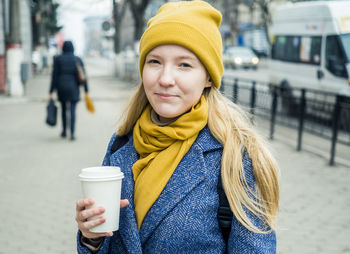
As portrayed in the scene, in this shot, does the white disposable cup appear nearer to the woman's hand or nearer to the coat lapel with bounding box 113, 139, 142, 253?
the woman's hand

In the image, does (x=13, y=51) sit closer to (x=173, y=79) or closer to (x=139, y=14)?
(x=139, y=14)

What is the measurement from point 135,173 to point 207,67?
0.45 m

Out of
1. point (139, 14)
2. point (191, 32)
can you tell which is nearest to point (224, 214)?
point (191, 32)

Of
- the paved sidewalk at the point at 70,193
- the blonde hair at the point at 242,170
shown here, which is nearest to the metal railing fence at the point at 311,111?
the paved sidewalk at the point at 70,193

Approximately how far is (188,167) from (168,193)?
0.11m

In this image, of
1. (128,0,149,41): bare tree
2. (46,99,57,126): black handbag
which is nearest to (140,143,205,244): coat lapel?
(46,99,57,126): black handbag

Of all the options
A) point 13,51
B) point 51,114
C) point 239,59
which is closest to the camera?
point 51,114

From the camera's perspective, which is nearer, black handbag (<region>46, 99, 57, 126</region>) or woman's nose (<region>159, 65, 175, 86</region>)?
woman's nose (<region>159, 65, 175, 86</region>)

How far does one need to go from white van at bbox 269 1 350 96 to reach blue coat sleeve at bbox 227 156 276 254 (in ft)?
31.3

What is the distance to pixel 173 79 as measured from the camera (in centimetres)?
166

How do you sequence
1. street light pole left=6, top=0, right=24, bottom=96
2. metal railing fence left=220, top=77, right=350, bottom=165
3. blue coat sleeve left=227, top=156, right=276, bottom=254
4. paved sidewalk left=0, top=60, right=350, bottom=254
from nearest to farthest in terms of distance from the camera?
blue coat sleeve left=227, top=156, right=276, bottom=254, paved sidewalk left=0, top=60, right=350, bottom=254, metal railing fence left=220, top=77, right=350, bottom=165, street light pole left=6, top=0, right=24, bottom=96

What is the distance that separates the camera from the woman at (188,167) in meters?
1.64

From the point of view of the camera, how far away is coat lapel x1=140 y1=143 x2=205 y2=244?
5.39ft

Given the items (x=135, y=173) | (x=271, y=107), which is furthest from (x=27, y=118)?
(x=135, y=173)
